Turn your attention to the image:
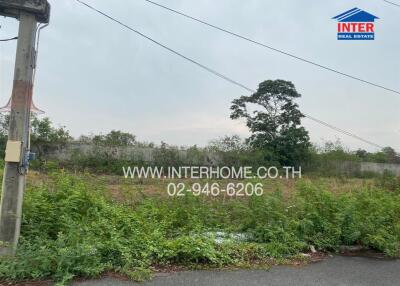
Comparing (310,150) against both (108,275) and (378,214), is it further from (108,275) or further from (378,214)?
(108,275)

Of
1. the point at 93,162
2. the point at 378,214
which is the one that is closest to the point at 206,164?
the point at 93,162

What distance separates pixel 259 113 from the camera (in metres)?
23.1

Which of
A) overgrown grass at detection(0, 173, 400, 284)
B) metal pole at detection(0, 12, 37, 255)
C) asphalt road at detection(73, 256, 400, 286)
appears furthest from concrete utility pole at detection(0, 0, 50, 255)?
asphalt road at detection(73, 256, 400, 286)

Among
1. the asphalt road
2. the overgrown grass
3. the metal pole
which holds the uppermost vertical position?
the metal pole

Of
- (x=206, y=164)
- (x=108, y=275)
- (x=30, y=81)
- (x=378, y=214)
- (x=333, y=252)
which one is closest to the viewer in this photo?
(x=108, y=275)

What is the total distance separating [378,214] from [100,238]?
418 centimetres

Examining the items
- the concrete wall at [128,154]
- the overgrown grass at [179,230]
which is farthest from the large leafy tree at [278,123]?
the overgrown grass at [179,230]

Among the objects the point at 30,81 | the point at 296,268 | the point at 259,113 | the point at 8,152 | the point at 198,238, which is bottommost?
the point at 296,268

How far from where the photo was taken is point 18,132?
3848 mm

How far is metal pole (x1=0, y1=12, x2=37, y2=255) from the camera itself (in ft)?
12.4

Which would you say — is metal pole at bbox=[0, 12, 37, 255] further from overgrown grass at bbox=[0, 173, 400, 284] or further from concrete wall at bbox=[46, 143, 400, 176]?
concrete wall at bbox=[46, 143, 400, 176]

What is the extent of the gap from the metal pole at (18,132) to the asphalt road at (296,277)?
3.64 ft

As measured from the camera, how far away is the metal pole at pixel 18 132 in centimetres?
377

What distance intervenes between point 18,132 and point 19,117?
0.56 ft
